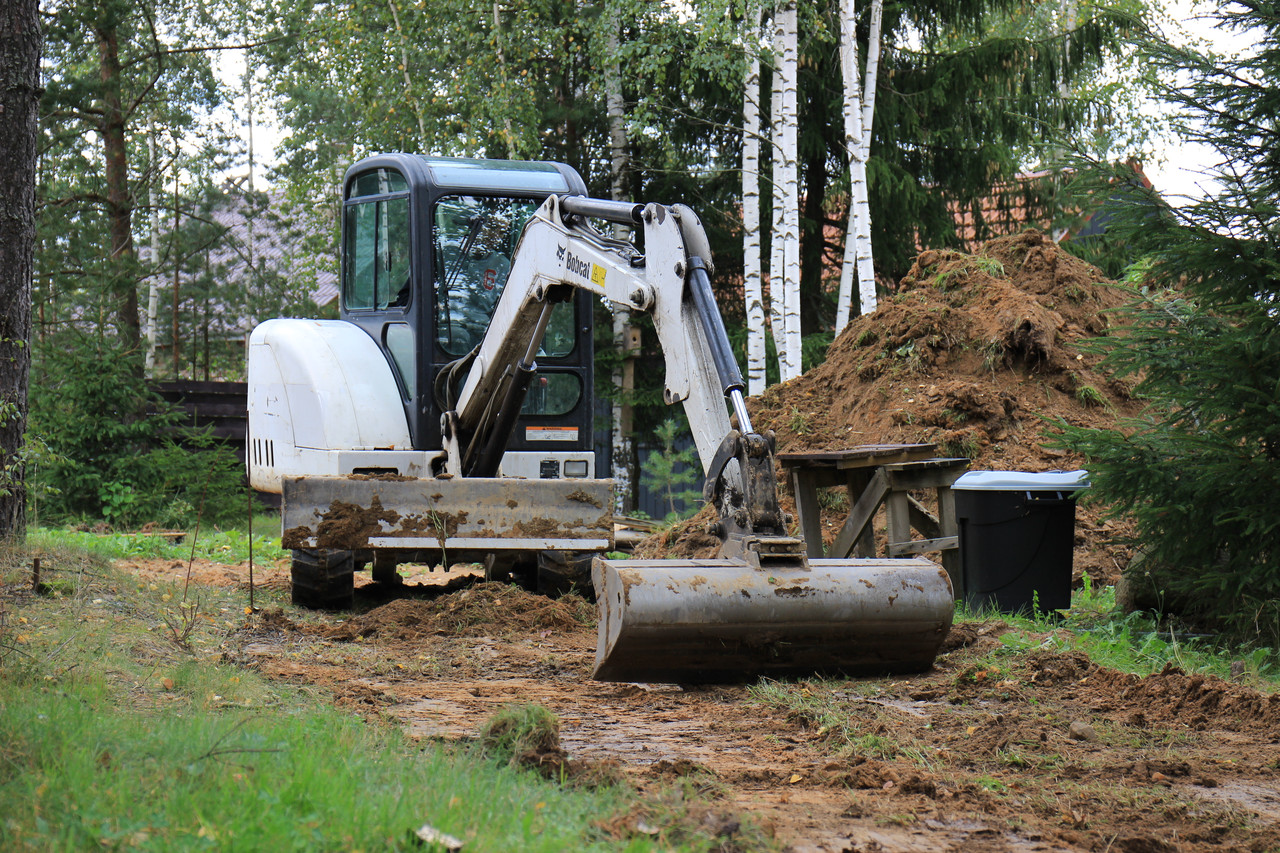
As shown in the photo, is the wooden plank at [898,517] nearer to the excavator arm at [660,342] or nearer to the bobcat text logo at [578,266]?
the excavator arm at [660,342]

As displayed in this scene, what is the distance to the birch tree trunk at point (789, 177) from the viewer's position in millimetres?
13648

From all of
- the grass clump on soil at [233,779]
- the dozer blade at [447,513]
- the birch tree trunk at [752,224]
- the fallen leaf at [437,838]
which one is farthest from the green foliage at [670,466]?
the fallen leaf at [437,838]

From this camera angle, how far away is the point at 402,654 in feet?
20.5

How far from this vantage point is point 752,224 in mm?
14359

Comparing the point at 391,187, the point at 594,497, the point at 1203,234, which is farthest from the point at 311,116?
the point at 1203,234

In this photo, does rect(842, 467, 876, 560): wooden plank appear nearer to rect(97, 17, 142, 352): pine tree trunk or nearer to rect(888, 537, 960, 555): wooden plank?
rect(888, 537, 960, 555): wooden plank

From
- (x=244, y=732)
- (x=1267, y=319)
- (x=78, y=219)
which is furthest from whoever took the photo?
(x=78, y=219)

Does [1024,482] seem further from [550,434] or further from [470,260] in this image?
[470,260]

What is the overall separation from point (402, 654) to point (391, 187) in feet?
12.4

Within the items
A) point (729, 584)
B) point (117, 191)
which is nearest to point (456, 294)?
point (729, 584)

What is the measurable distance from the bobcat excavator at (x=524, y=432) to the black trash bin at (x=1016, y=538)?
67.9 inches

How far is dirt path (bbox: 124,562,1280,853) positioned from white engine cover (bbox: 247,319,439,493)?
171 cm

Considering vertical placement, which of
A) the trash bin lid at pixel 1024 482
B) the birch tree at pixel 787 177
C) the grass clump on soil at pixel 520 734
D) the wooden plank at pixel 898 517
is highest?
the birch tree at pixel 787 177

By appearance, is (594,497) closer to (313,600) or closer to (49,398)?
(313,600)
